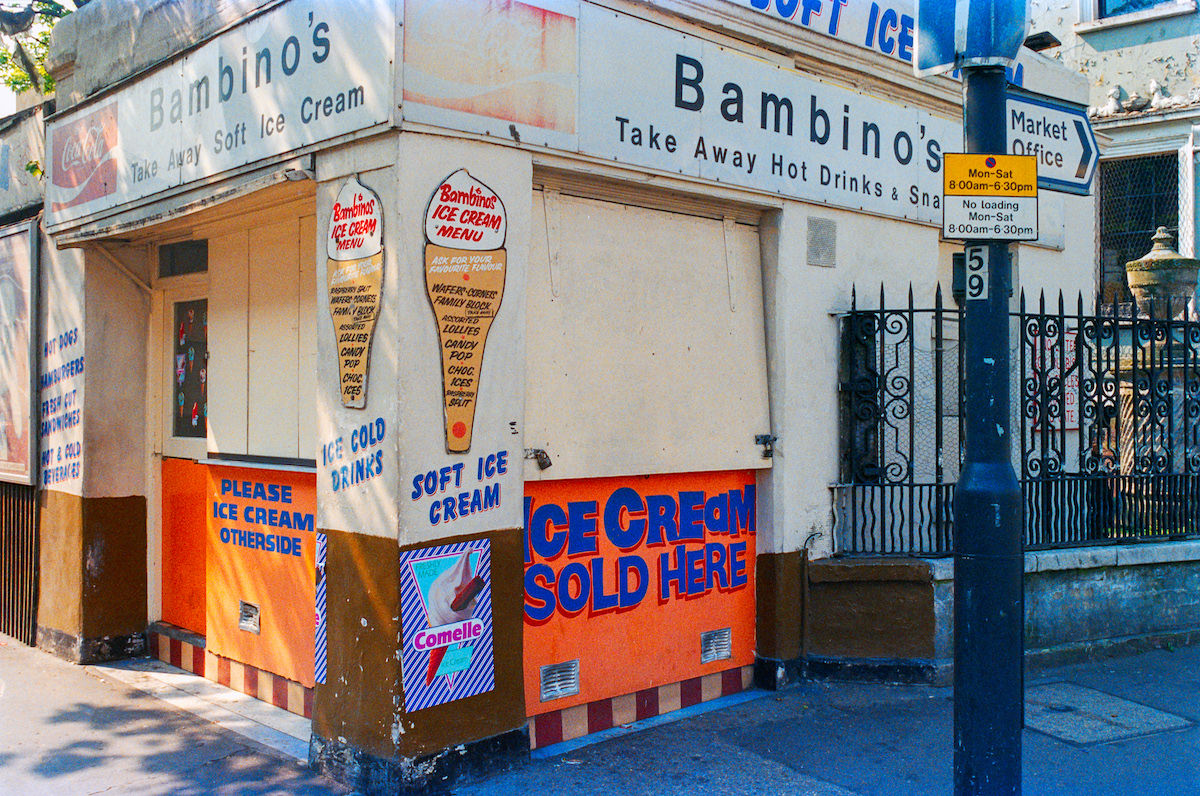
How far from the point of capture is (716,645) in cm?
671

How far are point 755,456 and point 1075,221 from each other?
15.7 feet

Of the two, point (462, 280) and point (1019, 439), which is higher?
point (462, 280)

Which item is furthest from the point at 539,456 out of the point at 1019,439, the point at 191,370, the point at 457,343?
the point at 1019,439

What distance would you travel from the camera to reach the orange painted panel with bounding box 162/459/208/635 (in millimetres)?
7516

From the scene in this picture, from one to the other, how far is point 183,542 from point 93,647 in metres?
0.97

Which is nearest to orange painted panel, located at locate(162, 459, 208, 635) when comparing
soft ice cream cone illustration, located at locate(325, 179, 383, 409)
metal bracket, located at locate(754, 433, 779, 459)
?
soft ice cream cone illustration, located at locate(325, 179, 383, 409)

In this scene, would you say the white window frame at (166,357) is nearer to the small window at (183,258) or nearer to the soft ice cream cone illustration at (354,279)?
the small window at (183,258)

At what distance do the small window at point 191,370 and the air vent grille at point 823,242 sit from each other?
4280 millimetres

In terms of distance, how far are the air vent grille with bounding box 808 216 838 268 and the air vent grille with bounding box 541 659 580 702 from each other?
314 centimetres

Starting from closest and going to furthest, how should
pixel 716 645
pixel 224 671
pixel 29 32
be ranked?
pixel 716 645 → pixel 224 671 → pixel 29 32

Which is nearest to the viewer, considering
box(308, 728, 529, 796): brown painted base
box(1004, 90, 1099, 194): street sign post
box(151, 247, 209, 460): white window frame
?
box(308, 728, 529, 796): brown painted base

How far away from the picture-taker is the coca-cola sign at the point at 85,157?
23.7 feet

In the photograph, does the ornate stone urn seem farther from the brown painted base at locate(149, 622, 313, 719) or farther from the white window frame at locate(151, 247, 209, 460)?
the white window frame at locate(151, 247, 209, 460)

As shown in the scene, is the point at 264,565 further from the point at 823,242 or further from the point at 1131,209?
the point at 1131,209
